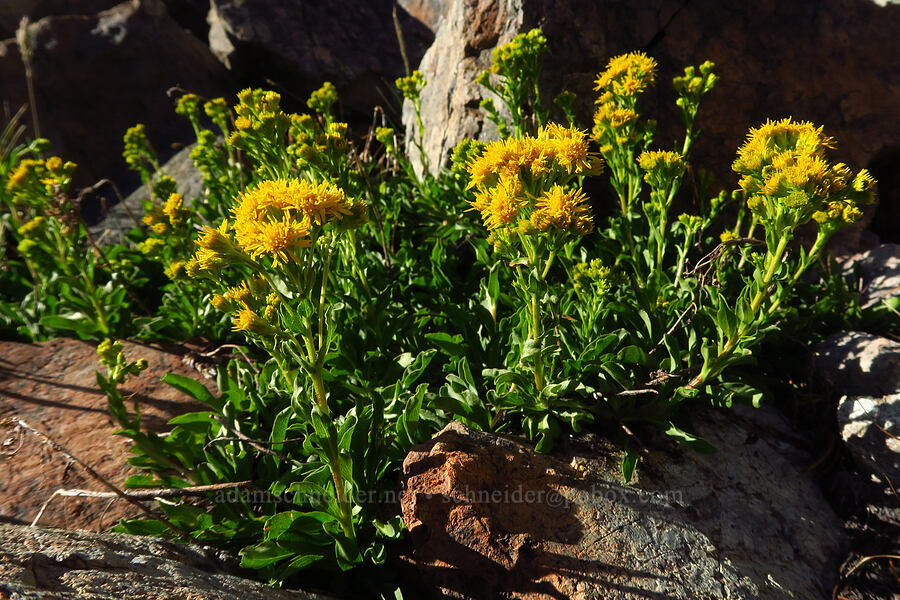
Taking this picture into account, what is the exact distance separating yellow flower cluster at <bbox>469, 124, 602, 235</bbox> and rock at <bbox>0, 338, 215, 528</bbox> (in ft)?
6.69

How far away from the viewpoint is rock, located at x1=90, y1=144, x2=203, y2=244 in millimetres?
5652

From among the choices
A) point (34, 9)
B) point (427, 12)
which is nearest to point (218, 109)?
point (427, 12)

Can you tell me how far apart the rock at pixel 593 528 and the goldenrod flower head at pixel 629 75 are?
1907mm

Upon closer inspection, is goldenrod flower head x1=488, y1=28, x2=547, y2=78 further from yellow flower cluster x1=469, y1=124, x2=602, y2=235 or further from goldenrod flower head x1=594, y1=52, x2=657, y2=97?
yellow flower cluster x1=469, y1=124, x2=602, y2=235

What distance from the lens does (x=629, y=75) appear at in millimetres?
3164

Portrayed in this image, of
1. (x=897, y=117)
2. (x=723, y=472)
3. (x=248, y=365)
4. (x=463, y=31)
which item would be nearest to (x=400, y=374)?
(x=248, y=365)

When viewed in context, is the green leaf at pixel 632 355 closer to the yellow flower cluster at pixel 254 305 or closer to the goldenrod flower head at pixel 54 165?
the yellow flower cluster at pixel 254 305

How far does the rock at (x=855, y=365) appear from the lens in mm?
2938

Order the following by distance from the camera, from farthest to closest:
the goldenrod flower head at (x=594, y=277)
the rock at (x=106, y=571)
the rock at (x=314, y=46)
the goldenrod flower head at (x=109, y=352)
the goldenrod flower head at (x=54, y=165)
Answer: the rock at (x=314, y=46) < the goldenrod flower head at (x=54, y=165) < the goldenrod flower head at (x=109, y=352) < the goldenrod flower head at (x=594, y=277) < the rock at (x=106, y=571)

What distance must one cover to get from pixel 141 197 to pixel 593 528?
5894mm

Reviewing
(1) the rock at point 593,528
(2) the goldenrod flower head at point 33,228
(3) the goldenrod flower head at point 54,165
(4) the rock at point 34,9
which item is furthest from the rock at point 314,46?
(1) the rock at point 593,528

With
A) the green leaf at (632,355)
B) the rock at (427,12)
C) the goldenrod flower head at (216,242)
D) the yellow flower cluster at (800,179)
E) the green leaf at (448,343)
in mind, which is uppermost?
the rock at (427,12)

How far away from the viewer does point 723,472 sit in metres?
2.63

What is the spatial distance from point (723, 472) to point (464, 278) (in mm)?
1873
